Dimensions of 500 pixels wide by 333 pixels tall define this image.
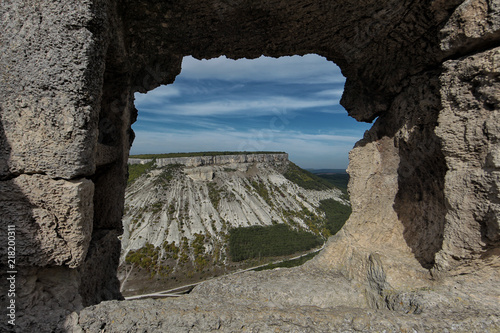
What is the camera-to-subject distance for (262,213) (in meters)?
49.9

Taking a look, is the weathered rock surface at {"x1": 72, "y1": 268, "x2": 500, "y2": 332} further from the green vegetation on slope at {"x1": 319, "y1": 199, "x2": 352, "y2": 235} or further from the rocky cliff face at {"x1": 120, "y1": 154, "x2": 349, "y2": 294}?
the green vegetation on slope at {"x1": 319, "y1": 199, "x2": 352, "y2": 235}

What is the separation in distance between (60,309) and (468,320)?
5.20 m

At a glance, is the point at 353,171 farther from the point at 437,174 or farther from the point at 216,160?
the point at 216,160

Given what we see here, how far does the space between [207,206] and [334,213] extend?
81.0 feet

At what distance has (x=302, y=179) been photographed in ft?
219

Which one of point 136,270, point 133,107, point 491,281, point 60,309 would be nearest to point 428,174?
point 491,281

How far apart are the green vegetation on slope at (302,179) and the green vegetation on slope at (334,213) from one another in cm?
540

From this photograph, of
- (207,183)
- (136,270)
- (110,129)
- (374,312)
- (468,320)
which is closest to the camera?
(468,320)

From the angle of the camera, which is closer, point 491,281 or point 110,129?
point 491,281

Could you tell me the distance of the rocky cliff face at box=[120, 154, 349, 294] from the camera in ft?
129

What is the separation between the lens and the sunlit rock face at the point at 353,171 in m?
3.52

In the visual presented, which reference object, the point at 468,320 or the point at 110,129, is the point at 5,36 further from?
the point at 468,320

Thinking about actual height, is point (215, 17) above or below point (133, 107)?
above

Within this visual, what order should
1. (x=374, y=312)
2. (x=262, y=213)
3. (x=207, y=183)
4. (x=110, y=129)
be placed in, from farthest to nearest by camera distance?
(x=207, y=183) → (x=262, y=213) → (x=110, y=129) → (x=374, y=312)
